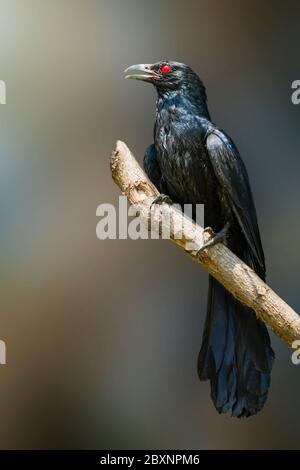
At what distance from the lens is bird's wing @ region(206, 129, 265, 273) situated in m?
3.05

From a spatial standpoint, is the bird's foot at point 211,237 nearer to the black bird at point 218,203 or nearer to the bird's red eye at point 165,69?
the black bird at point 218,203

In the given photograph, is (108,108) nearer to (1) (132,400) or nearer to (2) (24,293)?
(2) (24,293)

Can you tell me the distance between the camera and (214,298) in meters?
3.32

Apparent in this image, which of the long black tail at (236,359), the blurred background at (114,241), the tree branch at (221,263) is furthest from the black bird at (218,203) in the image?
the blurred background at (114,241)

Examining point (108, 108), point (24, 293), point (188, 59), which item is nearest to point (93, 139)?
point (108, 108)

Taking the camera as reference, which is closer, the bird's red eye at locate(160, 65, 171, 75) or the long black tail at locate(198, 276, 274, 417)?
the long black tail at locate(198, 276, 274, 417)

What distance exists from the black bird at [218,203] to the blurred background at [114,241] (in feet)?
2.57

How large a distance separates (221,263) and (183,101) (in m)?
0.96

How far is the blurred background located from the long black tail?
823 millimetres

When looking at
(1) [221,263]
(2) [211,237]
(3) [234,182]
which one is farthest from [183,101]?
(1) [221,263]

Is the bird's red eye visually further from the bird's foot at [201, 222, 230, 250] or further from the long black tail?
the long black tail

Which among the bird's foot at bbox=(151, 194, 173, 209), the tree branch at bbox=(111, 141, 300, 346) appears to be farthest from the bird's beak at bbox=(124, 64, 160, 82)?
the bird's foot at bbox=(151, 194, 173, 209)

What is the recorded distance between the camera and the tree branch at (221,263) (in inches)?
107

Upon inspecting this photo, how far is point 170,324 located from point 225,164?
54.3 inches
